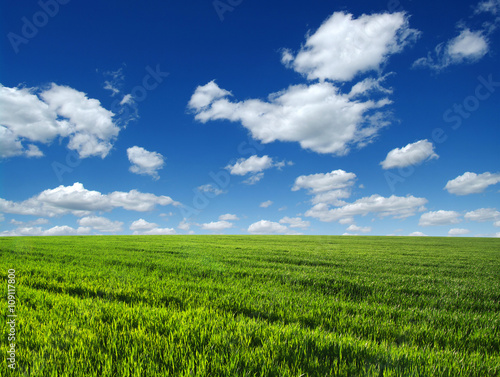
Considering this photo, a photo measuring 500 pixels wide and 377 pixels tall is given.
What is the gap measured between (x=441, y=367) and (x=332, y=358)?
→ 1.35 m

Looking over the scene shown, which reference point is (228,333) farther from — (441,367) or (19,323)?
(19,323)

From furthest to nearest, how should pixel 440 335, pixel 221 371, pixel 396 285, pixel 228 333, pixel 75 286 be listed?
pixel 396 285, pixel 75 286, pixel 440 335, pixel 228 333, pixel 221 371

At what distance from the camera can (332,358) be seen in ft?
11.1

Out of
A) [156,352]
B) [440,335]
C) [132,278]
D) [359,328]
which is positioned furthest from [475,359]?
[132,278]

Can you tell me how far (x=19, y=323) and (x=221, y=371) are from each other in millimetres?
3599

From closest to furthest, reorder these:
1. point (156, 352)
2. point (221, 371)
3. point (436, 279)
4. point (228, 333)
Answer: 1. point (221, 371)
2. point (156, 352)
3. point (228, 333)
4. point (436, 279)

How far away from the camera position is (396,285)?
29.9 feet

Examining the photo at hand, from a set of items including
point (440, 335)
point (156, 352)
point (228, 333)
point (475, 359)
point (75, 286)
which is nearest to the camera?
point (156, 352)

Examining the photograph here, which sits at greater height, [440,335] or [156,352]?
[156,352]

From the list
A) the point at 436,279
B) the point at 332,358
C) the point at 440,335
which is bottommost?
the point at 436,279

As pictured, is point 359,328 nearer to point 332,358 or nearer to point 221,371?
point 332,358

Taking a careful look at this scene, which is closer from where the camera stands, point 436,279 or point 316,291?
point 316,291

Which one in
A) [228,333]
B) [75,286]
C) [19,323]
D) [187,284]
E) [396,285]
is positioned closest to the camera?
[228,333]

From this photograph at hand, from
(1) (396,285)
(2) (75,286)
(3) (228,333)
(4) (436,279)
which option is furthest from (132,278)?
(4) (436,279)
